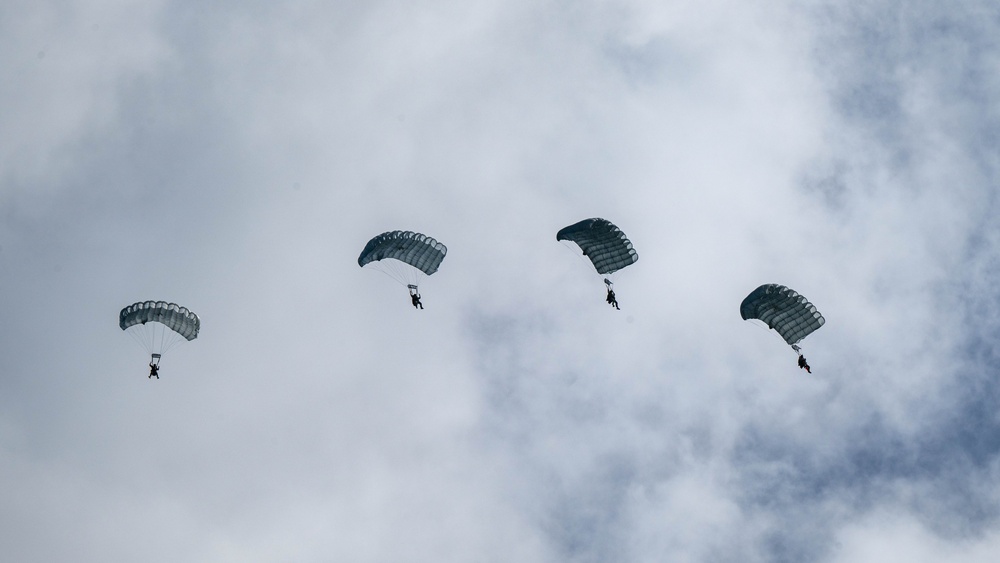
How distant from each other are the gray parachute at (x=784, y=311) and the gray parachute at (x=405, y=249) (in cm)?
1810

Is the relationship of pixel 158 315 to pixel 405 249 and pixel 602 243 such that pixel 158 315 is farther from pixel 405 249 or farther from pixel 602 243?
pixel 602 243

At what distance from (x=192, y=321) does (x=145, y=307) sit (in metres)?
2.78

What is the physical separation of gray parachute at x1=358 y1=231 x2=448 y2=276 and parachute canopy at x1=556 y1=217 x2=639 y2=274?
7270 mm

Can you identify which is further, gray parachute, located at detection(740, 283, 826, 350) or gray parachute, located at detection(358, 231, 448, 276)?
gray parachute, located at detection(740, 283, 826, 350)

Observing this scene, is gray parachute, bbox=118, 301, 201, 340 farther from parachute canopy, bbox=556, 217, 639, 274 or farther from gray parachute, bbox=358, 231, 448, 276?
parachute canopy, bbox=556, 217, 639, 274

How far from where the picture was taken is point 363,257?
339 feet

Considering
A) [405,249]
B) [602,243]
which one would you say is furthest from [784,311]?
[405,249]

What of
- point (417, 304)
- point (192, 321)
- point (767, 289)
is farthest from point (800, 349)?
point (192, 321)

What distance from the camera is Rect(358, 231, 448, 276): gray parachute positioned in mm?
102875

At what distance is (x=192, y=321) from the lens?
10331 cm

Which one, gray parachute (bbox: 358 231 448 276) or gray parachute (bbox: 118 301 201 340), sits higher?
gray parachute (bbox: 358 231 448 276)

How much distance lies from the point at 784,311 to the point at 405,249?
2213cm

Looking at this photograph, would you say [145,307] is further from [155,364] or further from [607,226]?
[607,226]

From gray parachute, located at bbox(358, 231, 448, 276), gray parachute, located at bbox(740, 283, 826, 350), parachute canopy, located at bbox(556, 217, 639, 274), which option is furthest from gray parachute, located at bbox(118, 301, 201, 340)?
gray parachute, located at bbox(740, 283, 826, 350)
